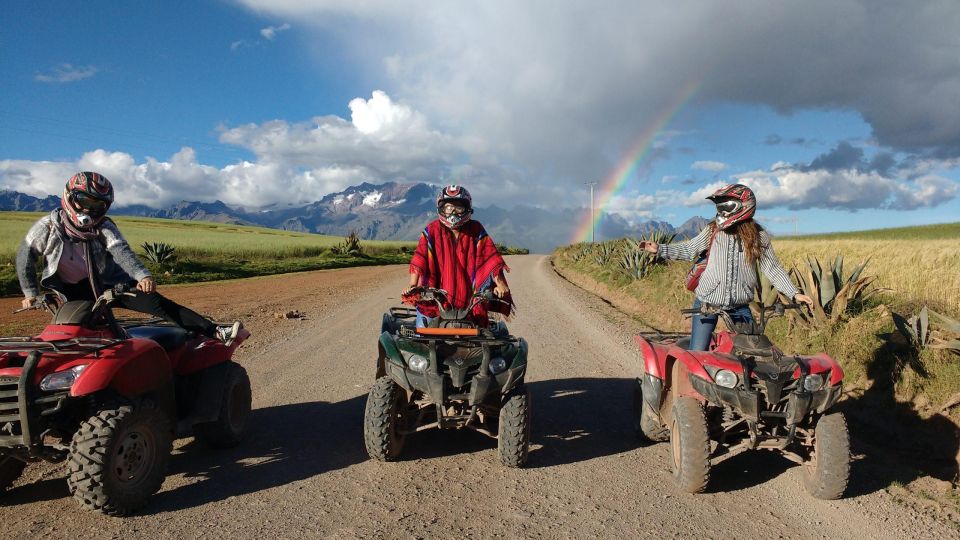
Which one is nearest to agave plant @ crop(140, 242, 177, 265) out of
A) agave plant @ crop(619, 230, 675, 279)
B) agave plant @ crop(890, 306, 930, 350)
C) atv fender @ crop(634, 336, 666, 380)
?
agave plant @ crop(619, 230, 675, 279)

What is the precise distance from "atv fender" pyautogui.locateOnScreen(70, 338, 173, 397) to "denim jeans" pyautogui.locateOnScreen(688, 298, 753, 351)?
404 centimetres

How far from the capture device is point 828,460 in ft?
12.6

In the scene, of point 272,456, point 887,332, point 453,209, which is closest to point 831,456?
point 453,209

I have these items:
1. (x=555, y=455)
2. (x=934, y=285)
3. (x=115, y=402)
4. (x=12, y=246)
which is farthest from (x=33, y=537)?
(x=12, y=246)

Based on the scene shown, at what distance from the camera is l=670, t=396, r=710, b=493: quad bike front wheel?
394 centimetres

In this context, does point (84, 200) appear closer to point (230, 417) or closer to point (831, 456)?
point (230, 417)

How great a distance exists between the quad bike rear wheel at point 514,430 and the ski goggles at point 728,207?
6.90ft

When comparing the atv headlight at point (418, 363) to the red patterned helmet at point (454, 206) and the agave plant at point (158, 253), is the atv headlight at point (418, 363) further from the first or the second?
the agave plant at point (158, 253)

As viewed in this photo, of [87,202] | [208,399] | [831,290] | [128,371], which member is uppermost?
[87,202]

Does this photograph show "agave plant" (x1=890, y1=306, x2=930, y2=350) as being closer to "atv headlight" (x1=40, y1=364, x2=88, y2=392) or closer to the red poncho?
the red poncho

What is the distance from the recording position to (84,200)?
4.05m

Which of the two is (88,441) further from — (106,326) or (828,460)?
(828,460)

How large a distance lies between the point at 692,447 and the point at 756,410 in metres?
0.48

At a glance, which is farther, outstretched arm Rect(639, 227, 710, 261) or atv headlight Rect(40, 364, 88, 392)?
outstretched arm Rect(639, 227, 710, 261)
